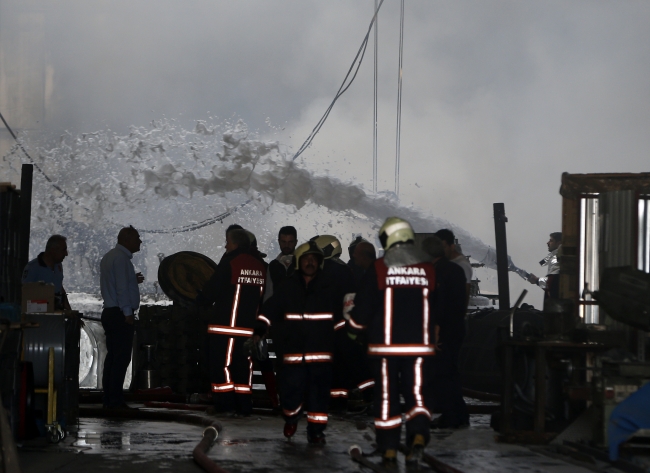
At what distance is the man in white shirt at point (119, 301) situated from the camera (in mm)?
10250

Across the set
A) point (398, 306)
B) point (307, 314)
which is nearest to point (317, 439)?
point (307, 314)

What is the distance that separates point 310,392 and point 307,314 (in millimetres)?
647

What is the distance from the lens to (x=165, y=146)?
39.6m

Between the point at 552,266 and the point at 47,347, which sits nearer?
the point at 47,347

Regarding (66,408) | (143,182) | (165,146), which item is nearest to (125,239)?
(66,408)

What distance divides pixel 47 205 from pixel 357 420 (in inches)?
1299

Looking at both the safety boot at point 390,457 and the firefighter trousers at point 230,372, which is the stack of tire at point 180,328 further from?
the safety boot at point 390,457

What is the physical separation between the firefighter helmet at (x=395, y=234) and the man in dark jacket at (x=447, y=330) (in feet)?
6.40

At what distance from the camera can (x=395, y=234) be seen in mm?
7008

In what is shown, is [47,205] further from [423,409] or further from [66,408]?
[423,409]

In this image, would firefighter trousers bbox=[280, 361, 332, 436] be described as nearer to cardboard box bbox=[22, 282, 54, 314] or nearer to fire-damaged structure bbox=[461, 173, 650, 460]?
fire-damaged structure bbox=[461, 173, 650, 460]

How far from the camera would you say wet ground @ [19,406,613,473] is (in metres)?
6.48

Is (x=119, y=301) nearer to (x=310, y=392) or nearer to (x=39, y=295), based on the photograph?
(x=39, y=295)

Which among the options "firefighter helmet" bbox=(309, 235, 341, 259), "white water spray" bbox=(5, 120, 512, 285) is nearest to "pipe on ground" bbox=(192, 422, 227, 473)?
"firefighter helmet" bbox=(309, 235, 341, 259)
